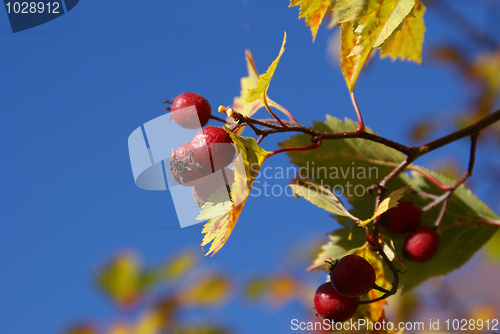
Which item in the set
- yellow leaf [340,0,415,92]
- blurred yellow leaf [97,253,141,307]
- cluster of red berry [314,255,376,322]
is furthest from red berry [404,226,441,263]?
blurred yellow leaf [97,253,141,307]

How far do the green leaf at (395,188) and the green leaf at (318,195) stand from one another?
84 millimetres

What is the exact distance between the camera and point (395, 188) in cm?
151

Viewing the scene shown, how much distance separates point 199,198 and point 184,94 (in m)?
0.30

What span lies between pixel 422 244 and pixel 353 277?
40 centimetres

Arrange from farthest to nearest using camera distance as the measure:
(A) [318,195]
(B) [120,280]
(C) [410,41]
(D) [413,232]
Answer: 1. (B) [120,280]
2. (C) [410,41]
3. (D) [413,232]
4. (A) [318,195]

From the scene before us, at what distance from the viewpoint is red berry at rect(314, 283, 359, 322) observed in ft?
3.78

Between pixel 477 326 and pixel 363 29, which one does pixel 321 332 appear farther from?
pixel 363 29

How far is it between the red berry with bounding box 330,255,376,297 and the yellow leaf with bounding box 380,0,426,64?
0.89m

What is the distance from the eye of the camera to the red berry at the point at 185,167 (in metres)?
1.01

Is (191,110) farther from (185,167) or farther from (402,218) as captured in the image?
(402,218)

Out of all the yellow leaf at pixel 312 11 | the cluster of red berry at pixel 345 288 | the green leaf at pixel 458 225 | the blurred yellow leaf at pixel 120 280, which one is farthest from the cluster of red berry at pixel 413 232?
the blurred yellow leaf at pixel 120 280

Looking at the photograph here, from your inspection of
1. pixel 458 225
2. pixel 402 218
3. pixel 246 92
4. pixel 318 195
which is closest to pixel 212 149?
pixel 318 195

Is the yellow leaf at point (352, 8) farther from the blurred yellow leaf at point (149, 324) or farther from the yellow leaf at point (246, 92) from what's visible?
the blurred yellow leaf at point (149, 324)

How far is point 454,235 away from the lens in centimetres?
153
